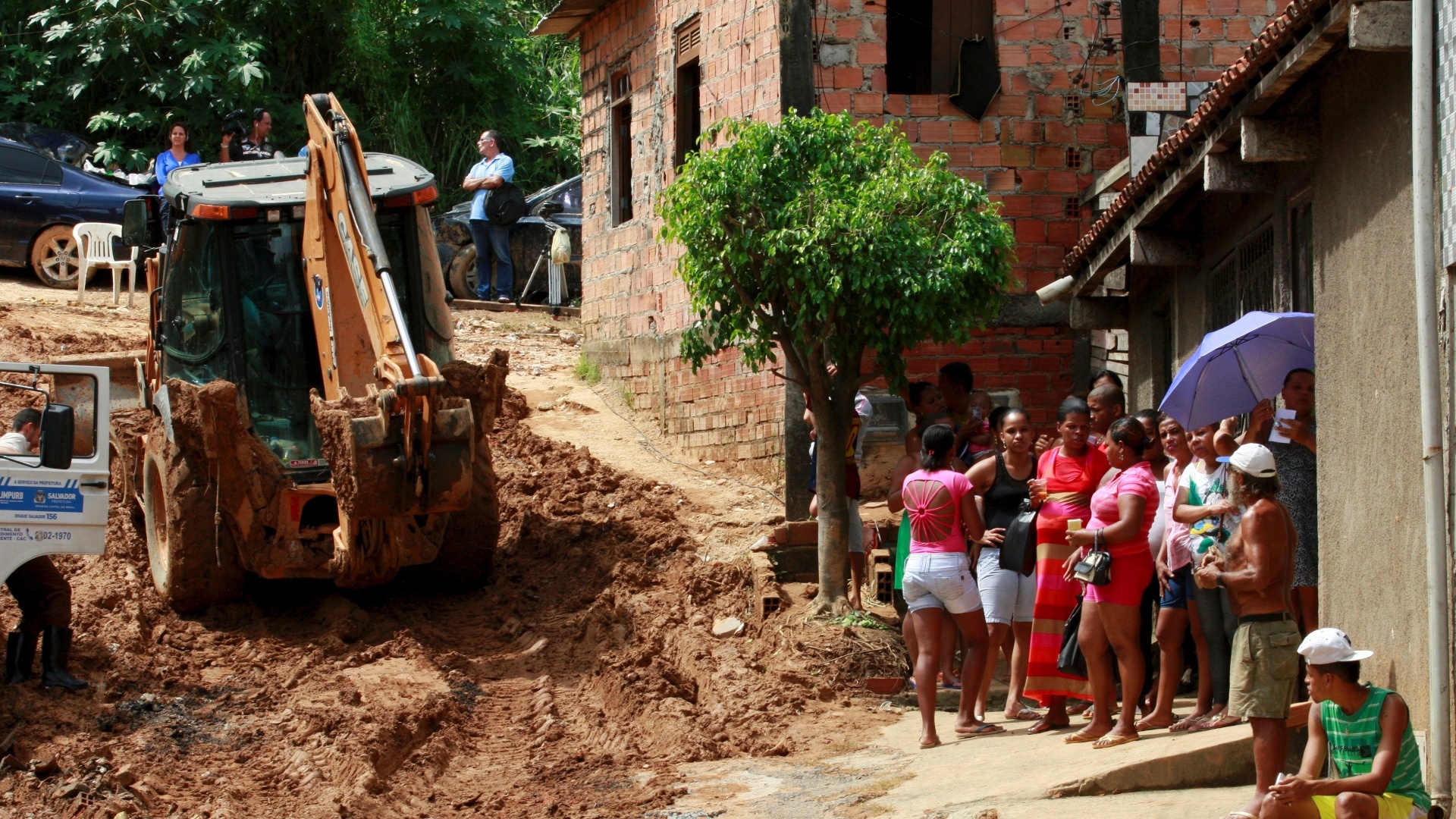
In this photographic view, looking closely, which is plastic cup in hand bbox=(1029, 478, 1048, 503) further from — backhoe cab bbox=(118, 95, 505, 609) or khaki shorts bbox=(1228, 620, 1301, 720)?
backhoe cab bbox=(118, 95, 505, 609)

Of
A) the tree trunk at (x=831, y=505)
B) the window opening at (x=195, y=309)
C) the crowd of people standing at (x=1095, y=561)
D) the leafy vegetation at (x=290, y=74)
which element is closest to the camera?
the crowd of people standing at (x=1095, y=561)

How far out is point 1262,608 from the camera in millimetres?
6660

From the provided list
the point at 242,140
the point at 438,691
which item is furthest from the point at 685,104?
the point at 438,691

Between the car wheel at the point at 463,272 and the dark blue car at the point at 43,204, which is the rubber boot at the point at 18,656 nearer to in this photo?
the dark blue car at the point at 43,204

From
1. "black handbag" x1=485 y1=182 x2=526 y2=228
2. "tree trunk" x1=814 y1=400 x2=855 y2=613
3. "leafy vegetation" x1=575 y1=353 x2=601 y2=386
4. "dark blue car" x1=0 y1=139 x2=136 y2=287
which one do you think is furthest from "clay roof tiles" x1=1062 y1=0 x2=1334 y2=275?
"dark blue car" x1=0 y1=139 x2=136 y2=287

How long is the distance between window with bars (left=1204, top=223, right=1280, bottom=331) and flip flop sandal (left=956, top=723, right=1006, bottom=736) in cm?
301

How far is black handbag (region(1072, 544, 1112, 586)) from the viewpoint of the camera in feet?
24.7

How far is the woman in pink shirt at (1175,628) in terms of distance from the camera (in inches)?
299

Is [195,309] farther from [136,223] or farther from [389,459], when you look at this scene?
[389,459]

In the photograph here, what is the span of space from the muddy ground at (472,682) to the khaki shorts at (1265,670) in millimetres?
2598

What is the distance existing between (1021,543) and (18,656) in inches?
227

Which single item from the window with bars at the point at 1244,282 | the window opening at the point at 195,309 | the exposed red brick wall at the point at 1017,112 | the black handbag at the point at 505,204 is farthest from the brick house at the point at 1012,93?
the black handbag at the point at 505,204

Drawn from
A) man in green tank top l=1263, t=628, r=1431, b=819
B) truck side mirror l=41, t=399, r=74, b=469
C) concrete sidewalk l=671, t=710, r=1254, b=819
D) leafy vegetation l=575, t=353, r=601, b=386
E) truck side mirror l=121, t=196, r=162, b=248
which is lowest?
concrete sidewalk l=671, t=710, r=1254, b=819

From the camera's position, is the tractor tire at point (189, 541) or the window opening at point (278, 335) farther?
the window opening at point (278, 335)
